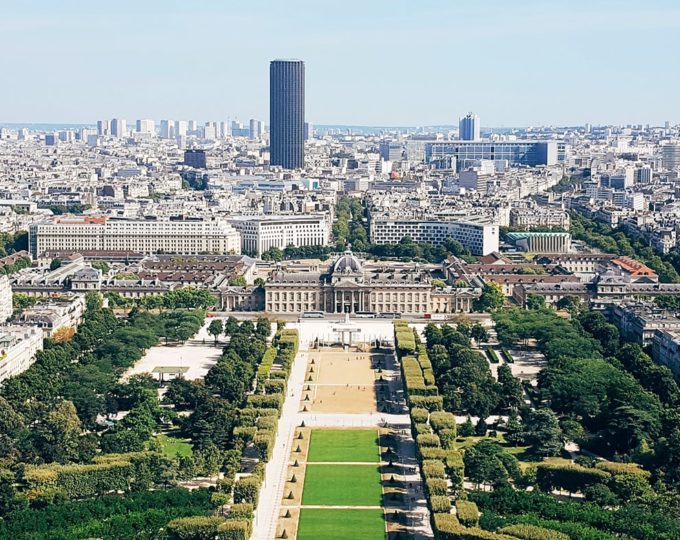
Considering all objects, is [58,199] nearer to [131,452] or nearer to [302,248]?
[302,248]

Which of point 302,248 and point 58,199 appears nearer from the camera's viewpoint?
point 302,248

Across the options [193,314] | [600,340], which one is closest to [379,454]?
[600,340]

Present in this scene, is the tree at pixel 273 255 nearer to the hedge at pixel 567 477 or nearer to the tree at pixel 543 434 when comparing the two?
the tree at pixel 543 434

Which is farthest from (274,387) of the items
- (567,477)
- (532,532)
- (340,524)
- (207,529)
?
(532,532)

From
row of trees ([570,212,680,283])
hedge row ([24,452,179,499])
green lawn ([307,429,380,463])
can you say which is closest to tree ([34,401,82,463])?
hedge row ([24,452,179,499])

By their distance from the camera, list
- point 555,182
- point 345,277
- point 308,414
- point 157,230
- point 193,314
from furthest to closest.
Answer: point 555,182, point 157,230, point 345,277, point 193,314, point 308,414

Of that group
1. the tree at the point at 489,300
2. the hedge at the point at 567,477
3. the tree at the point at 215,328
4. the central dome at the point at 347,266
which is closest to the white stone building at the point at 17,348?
the tree at the point at 215,328
